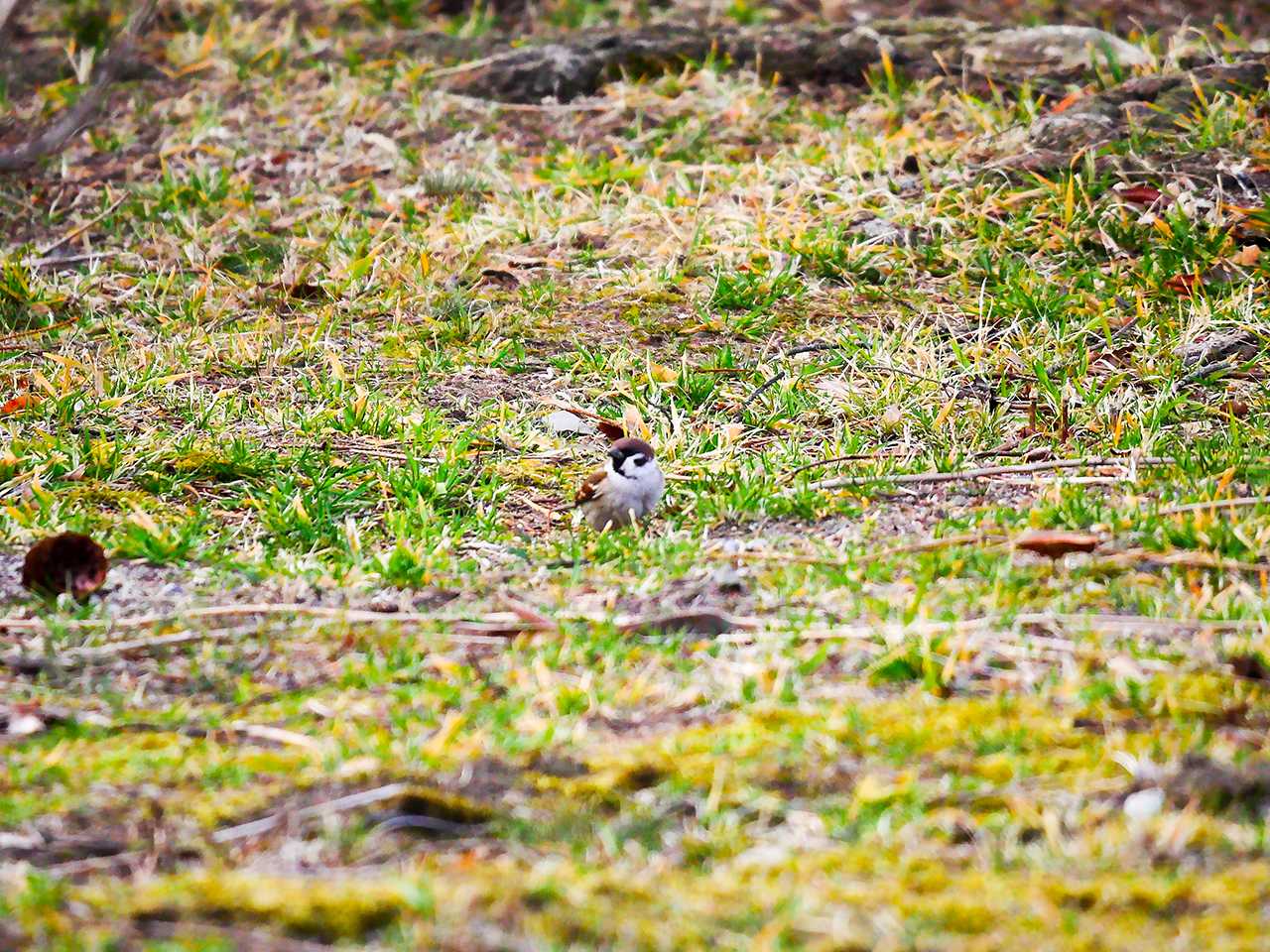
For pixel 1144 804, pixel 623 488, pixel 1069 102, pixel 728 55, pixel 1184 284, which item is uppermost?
pixel 728 55

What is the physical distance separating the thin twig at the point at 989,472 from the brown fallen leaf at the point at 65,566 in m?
2.00

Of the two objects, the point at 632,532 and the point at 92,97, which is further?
the point at 632,532

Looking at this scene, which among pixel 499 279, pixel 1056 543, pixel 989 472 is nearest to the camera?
pixel 1056 543

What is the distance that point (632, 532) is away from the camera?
3998mm

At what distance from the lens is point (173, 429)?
475cm

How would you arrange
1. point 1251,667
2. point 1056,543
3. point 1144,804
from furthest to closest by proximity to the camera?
point 1056,543 → point 1251,667 → point 1144,804

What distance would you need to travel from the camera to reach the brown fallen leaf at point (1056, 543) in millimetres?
3398

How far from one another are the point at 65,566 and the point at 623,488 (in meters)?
1.49

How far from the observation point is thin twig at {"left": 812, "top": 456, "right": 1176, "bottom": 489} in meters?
4.14

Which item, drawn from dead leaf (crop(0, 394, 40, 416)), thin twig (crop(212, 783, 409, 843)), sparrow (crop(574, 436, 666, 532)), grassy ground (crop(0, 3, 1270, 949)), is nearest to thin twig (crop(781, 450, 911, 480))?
grassy ground (crop(0, 3, 1270, 949))

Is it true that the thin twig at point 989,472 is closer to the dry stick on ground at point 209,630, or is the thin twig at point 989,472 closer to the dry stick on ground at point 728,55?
the dry stick on ground at point 209,630

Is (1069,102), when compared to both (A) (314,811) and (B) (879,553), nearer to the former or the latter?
(B) (879,553)

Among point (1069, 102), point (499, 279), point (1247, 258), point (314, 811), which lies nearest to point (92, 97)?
point (314, 811)

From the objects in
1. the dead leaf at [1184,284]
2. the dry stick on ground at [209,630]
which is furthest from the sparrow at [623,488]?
the dead leaf at [1184,284]
